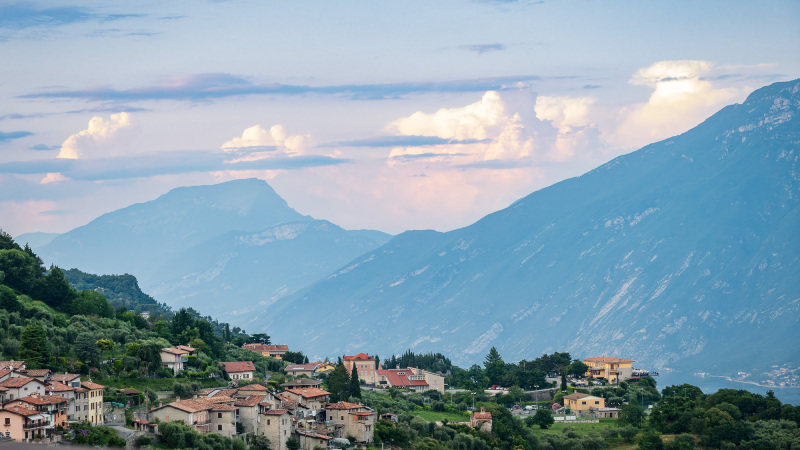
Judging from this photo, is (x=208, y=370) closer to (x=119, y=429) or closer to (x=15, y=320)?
(x=15, y=320)

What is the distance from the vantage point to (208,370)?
3484 inches

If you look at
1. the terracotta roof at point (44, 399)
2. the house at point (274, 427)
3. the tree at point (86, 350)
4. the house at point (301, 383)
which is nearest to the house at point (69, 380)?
the terracotta roof at point (44, 399)

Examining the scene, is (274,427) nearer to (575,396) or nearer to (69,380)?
(69,380)

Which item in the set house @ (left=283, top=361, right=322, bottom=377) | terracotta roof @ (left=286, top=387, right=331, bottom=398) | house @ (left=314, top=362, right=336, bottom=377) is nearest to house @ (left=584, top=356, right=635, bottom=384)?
house @ (left=314, top=362, right=336, bottom=377)

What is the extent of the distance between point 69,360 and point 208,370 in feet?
43.3

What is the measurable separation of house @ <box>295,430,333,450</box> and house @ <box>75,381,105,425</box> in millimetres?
13397

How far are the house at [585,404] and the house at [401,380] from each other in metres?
17.7

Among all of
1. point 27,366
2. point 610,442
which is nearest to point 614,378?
point 610,442

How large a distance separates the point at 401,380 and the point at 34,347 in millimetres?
55916

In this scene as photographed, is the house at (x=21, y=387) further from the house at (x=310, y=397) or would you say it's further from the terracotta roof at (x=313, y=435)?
the house at (x=310, y=397)

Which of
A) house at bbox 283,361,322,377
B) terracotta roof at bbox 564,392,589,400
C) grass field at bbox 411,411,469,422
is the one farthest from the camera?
house at bbox 283,361,322,377

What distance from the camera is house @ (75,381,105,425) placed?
6481cm

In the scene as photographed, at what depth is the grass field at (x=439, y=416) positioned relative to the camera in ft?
309

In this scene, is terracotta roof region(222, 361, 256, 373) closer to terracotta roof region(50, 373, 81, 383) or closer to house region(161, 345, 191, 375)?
house region(161, 345, 191, 375)
